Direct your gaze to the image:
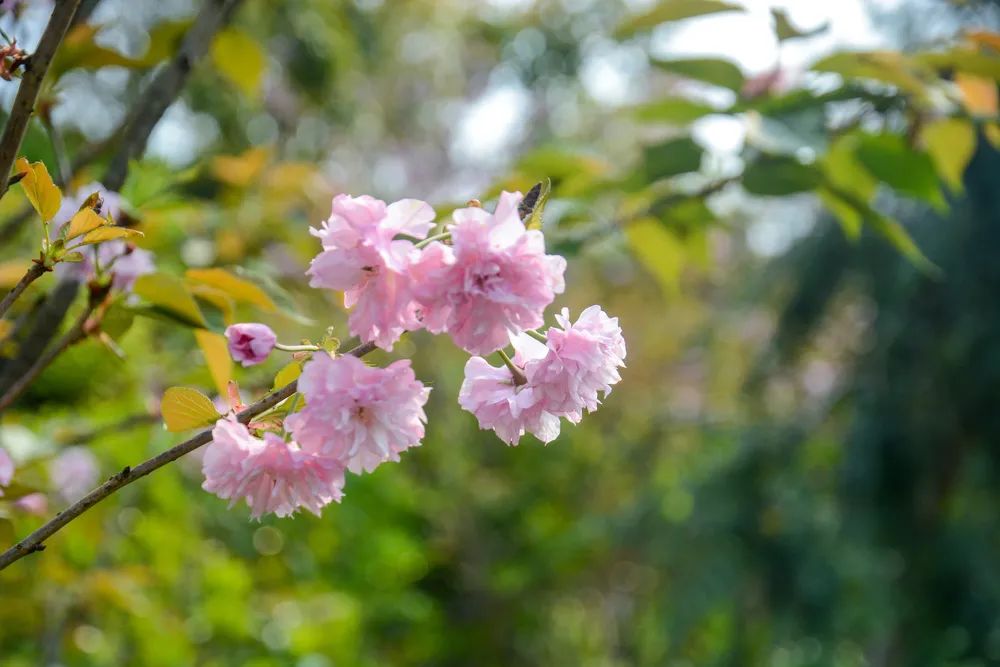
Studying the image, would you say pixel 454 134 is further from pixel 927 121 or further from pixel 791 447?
pixel 927 121

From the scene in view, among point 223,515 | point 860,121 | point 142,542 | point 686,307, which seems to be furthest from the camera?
point 686,307

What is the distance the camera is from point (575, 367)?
361 mm

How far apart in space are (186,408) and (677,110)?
0.53 metres

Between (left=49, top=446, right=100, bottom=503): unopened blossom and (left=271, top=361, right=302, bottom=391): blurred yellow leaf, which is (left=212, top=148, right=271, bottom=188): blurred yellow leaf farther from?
(left=271, top=361, right=302, bottom=391): blurred yellow leaf

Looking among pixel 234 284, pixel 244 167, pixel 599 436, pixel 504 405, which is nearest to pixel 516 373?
pixel 504 405

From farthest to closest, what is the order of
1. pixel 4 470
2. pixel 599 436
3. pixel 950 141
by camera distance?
pixel 599 436, pixel 950 141, pixel 4 470

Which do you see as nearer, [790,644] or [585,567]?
[790,644]

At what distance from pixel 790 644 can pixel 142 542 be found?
1470 millimetres

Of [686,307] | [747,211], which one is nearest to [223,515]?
[686,307]

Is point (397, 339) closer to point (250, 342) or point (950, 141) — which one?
point (250, 342)

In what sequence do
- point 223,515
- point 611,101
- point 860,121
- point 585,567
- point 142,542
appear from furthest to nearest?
1. point 611,101
2. point 585,567
3. point 223,515
4. point 142,542
5. point 860,121

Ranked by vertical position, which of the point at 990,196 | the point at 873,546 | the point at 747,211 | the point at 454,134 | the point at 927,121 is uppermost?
the point at 927,121

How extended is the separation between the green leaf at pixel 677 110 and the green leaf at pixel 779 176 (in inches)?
2.4

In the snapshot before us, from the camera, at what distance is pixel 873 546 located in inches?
77.0
